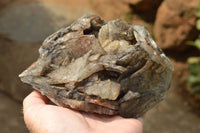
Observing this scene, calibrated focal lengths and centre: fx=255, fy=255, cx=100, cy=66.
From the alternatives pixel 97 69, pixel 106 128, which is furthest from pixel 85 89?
pixel 106 128

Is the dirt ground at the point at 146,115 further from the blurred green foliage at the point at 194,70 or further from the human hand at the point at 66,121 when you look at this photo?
the human hand at the point at 66,121

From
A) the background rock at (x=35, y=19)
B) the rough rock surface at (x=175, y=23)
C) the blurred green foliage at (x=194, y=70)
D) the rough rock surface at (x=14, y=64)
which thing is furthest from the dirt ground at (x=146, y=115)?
the blurred green foliage at (x=194, y=70)

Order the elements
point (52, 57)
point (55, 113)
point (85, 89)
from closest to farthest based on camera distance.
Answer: point (55, 113), point (85, 89), point (52, 57)

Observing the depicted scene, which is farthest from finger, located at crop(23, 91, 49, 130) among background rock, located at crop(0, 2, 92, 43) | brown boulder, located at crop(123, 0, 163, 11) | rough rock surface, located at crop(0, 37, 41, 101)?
brown boulder, located at crop(123, 0, 163, 11)

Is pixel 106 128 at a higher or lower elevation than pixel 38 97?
lower

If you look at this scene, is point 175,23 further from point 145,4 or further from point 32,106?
point 32,106

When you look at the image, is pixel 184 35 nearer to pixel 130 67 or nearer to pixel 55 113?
pixel 130 67

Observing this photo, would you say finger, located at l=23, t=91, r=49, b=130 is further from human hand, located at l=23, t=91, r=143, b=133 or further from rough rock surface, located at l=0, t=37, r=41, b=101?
rough rock surface, located at l=0, t=37, r=41, b=101

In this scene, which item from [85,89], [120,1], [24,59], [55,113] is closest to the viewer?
[55,113]
